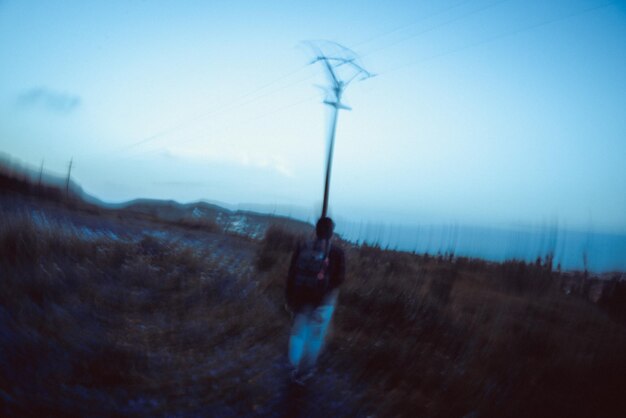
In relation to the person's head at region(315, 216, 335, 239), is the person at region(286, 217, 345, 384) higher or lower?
lower

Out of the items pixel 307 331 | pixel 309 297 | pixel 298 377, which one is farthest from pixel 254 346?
pixel 309 297

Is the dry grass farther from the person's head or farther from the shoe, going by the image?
the person's head

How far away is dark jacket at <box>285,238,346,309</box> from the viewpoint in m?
3.54

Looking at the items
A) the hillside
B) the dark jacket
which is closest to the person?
the dark jacket

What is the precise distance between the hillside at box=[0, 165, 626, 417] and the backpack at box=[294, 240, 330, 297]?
1.21 meters

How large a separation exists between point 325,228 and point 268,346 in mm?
2678

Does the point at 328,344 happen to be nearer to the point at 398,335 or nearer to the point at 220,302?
the point at 398,335

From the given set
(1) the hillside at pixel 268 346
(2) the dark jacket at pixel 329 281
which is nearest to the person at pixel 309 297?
(2) the dark jacket at pixel 329 281

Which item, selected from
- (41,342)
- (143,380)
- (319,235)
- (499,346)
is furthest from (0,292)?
(499,346)

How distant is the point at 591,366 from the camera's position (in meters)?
4.36

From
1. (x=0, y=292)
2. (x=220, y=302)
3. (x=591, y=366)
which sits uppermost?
(x=591, y=366)

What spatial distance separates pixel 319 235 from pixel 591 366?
3936 mm

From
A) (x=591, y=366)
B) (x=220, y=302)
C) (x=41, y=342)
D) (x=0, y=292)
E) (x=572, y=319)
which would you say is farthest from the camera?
(x=220, y=302)

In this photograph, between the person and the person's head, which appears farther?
the person's head
